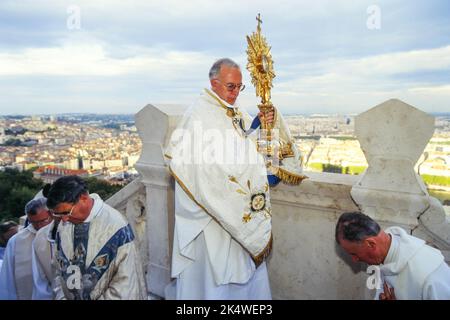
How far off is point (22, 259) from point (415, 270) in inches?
136

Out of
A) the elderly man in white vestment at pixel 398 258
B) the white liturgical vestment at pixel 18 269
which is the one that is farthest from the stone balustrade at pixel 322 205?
the white liturgical vestment at pixel 18 269

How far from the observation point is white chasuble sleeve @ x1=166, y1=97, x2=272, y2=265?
9.38ft

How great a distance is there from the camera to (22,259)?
3607 mm

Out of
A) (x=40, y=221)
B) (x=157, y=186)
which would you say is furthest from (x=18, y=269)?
(x=157, y=186)

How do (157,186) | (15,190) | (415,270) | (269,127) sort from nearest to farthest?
(415,270) < (269,127) < (157,186) < (15,190)

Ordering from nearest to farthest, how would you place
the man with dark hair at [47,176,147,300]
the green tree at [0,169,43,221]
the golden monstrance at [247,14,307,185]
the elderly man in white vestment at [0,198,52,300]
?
the man with dark hair at [47,176,147,300]
the golden monstrance at [247,14,307,185]
the elderly man in white vestment at [0,198,52,300]
the green tree at [0,169,43,221]

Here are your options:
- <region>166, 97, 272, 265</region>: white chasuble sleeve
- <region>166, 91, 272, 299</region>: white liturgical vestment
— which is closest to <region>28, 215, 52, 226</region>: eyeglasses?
<region>166, 91, 272, 299</region>: white liturgical vestment

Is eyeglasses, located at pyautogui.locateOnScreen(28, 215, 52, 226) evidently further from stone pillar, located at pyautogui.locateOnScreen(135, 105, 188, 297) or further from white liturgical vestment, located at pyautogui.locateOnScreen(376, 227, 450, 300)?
white liturgical vestment, located at pyautogui.locateOnScreen(376, 227, 450, 300)

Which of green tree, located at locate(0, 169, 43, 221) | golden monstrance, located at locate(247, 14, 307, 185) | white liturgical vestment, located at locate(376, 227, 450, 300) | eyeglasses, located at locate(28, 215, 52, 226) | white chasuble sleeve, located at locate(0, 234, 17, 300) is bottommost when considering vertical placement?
green tree, located at locate(0, 169, 43, 221)

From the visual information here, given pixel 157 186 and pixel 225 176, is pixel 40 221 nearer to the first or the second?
pixel 157 186

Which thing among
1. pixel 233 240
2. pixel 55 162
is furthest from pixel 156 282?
pixel 55 162

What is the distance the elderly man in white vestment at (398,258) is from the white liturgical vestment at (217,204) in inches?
32.1

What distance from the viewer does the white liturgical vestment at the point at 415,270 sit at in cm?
200

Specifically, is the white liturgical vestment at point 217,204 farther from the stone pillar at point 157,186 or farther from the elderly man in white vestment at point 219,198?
the stone pillar at point 157,186
